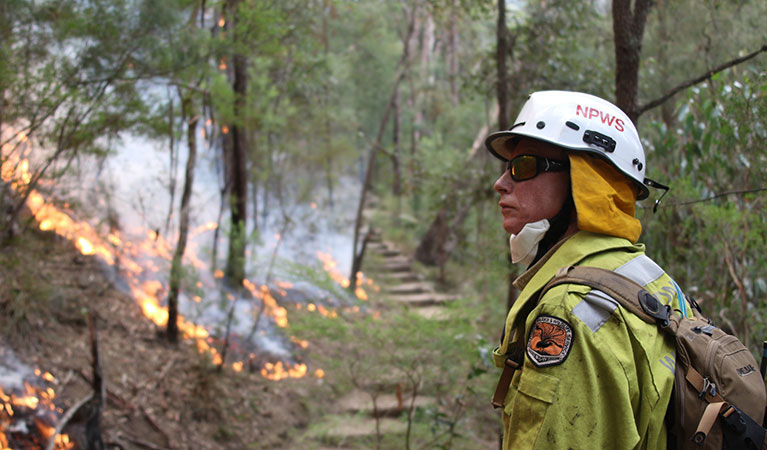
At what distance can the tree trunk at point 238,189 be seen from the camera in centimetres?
1114

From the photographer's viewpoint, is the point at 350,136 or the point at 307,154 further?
the point at 350,136

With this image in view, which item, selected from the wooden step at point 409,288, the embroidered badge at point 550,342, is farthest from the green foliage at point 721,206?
the wooden step at point 409,288

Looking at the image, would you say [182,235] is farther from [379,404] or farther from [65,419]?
[379,404]

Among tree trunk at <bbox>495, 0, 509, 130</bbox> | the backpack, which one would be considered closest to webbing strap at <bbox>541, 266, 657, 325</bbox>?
the backpack

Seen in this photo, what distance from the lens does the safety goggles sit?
185 cm

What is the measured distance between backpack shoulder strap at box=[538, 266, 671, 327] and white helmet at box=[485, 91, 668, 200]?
39 cm

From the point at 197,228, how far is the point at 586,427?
13.1 m

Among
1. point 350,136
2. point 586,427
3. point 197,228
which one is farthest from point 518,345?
point 350,136

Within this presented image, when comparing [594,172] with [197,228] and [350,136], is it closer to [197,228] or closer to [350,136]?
[197,228]

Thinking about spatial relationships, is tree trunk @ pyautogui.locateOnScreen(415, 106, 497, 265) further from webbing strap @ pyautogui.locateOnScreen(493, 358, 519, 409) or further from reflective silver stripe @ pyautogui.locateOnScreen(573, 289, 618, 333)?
reflective silver stripe @ pyautogui.locateOnScreen(573, 289, 618, 333)

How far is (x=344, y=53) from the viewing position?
2191 centimetres

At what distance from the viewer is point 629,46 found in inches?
154

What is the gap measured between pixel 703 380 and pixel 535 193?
0.73m

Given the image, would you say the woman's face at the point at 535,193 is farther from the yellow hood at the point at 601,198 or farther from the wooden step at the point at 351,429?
the wooden step at the point at 351,429
